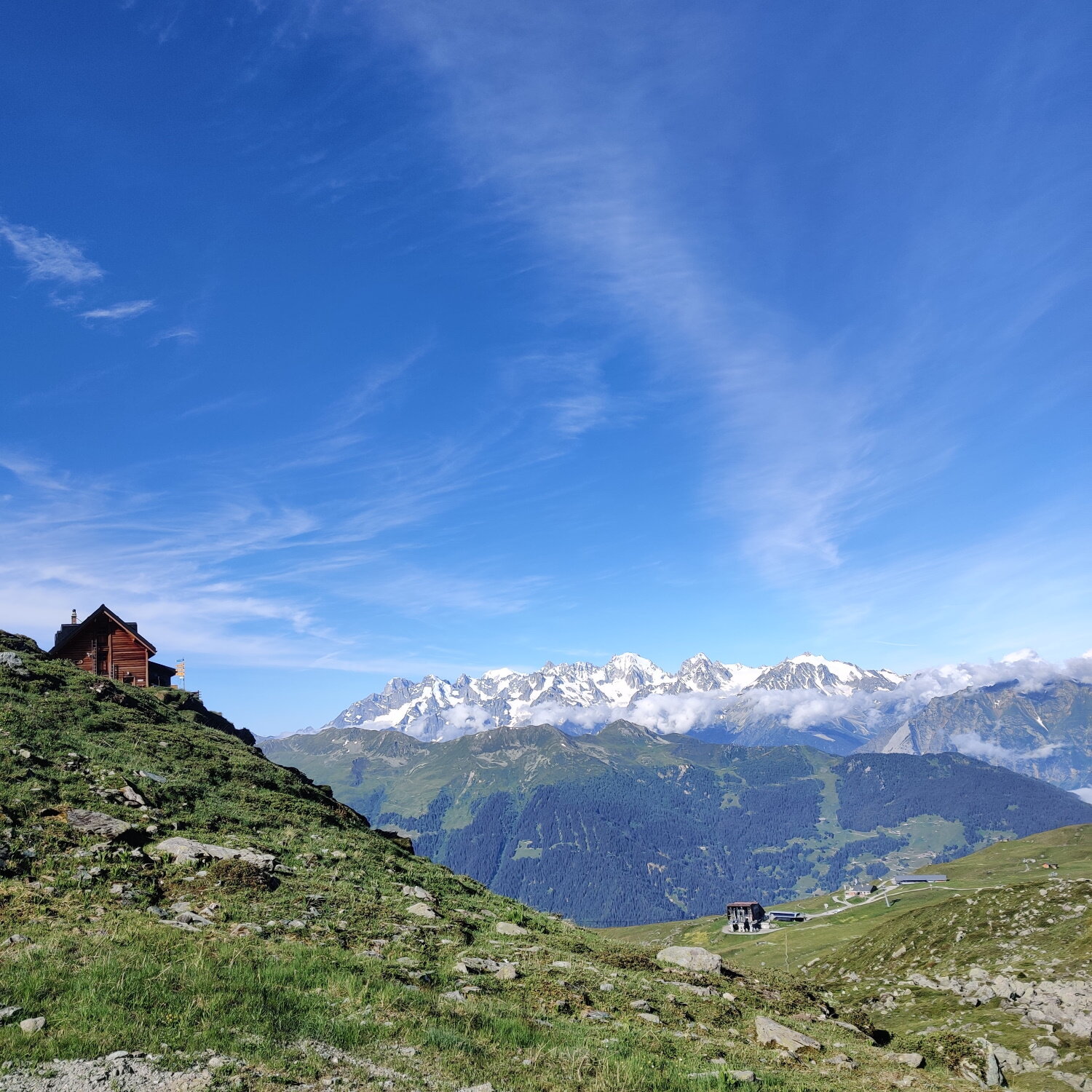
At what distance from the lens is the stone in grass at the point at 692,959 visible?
85.1ft

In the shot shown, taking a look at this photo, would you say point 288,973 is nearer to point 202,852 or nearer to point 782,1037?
point 202,852

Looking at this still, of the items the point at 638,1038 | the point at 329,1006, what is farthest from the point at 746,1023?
the point at 329,1006

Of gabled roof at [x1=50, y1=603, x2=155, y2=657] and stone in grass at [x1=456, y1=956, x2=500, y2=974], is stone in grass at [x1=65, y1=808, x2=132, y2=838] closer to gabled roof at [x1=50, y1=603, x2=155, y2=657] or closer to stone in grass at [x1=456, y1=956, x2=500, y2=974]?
stone in grass at [x1=456, y1=956, x2=500, y2=974]

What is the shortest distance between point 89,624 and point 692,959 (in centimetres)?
6211

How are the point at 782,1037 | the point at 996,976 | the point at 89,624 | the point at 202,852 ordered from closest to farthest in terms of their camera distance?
1. the point at 782,1037
2. the point at 202,852
3. the point at 996,976
4. the point at 89,624

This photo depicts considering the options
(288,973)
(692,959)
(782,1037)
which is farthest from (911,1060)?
(288,973)

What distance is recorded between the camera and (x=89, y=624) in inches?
2525

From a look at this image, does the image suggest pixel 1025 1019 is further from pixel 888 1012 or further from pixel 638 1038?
pixel 638 1038

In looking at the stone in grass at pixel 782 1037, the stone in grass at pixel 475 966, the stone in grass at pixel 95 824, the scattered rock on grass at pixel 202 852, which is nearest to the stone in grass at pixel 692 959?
the stone in grass at pixel 782 1037

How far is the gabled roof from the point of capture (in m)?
63.7

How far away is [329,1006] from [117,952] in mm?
4725

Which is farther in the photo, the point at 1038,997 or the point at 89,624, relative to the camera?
the point at 89,624

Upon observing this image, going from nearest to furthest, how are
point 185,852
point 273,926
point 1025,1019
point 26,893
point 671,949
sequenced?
1. point 26,893
2. point 273,926
3. point 185,852
4. point 671,949
5. point 1025,1019

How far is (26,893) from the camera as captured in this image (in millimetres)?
17094
